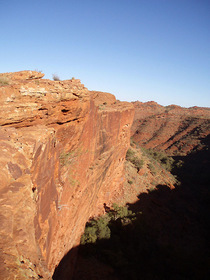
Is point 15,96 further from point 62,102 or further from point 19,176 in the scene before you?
point 19,176

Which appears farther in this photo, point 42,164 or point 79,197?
point 79,197

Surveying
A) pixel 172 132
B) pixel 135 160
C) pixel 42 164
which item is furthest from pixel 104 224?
pixel 172 132

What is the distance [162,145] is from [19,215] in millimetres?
36206

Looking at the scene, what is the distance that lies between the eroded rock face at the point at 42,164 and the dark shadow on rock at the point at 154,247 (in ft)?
4.19

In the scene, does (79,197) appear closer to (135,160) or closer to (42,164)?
(42,164)

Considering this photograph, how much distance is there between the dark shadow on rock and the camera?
7.79 metres

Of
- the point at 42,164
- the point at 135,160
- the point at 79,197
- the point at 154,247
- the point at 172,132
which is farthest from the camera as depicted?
the point at 172,132

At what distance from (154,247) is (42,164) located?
10.5 m

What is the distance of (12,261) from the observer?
1.63m

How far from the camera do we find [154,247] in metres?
10.4

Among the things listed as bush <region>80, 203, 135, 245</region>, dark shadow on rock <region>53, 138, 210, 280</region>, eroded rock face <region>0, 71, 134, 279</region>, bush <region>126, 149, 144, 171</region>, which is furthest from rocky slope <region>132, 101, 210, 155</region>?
eroded rock face <region>0, 71, 134, 279</region>

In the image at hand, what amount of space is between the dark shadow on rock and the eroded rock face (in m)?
1.28

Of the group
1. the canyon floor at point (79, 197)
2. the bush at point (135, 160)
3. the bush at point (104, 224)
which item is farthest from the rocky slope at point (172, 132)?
the bush at point (104, 224)

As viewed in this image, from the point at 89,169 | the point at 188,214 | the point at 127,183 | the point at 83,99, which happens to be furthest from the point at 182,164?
the point at 83,99
